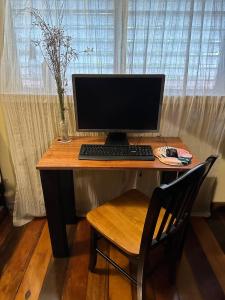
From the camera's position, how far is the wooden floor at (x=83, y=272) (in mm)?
1323

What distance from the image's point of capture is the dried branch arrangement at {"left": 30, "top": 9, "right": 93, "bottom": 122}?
1366 mm

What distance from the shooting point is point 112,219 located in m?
1.26

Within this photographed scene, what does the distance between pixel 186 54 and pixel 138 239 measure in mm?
1182

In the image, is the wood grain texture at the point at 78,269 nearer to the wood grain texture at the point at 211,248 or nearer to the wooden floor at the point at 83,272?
the wooden floor at the point at 83,272

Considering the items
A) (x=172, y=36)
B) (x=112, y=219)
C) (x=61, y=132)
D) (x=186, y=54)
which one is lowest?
(x=112, y=219)

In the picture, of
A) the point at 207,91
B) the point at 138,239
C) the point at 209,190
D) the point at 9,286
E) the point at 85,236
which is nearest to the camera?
the point at 138,239

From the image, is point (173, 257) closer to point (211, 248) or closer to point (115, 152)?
point (211, 248)

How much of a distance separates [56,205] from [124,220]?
1.43 feet

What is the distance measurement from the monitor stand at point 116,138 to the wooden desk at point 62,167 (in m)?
0.05

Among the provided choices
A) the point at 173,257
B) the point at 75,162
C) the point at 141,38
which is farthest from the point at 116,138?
the point at 173,257

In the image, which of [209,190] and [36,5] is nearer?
[36,5]

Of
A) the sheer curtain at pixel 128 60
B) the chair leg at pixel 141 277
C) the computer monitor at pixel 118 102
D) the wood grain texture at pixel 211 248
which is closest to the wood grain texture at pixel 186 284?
the wood grain texture at pixel 211 248

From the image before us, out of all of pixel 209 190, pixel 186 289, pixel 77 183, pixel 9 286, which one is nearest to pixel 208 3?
pixel 209 190

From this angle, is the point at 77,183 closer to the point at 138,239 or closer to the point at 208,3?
the point at 138,239
